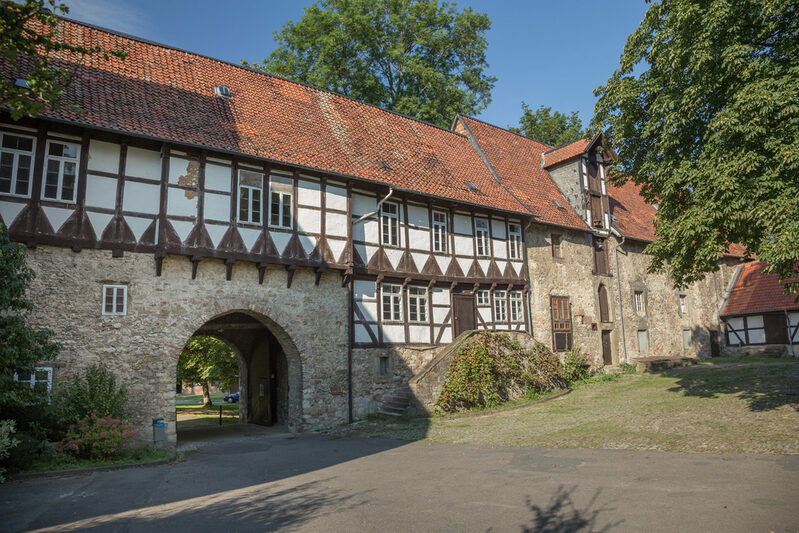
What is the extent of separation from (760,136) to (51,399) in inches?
599

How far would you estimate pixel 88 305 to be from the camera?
12.8 meters

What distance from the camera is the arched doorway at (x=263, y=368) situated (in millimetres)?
16406

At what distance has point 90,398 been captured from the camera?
1190 cm

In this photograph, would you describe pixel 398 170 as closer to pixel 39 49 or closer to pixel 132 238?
pixel 132 238

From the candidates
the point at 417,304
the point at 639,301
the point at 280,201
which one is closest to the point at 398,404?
the point at 417,304

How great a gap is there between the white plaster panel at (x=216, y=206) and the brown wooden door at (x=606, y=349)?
1908cm

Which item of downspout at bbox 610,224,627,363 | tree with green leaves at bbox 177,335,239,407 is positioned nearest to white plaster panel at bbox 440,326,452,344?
downspout at bbox 610,224,627,363

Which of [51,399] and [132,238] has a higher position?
[132,238]

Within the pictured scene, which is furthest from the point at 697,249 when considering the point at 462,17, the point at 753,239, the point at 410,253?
the point at 462,17

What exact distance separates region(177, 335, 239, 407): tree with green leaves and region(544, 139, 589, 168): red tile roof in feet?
63.7

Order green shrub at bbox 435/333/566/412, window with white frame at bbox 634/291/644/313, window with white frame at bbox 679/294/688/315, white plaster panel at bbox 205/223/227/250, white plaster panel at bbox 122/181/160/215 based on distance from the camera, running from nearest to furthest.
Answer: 1. white plaster panel at bbox 122/181/160/215
2. white plaster panel at bbox 205/223/227/250
3. green shrub at bbox 435/333/566/412
4. window with white frame at bbox 634/291/644/313
5. window with white frame at bbox 679/294/688/315

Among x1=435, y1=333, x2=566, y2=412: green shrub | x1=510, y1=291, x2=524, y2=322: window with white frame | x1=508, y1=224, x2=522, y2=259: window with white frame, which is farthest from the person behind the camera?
x1=508, y1=224, x2=522, y2=259: window with white frame

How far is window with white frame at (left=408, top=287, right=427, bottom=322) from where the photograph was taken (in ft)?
62.7

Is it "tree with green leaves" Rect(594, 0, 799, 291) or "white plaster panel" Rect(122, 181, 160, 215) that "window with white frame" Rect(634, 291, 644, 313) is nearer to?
"tree with green leaves" Rect(594, 0, 799, 291)
